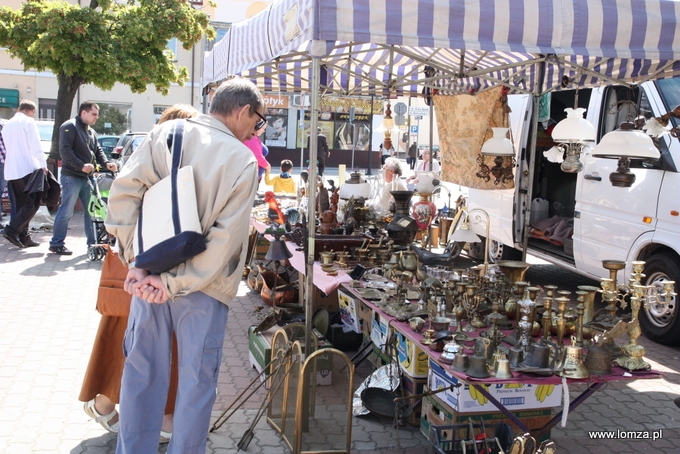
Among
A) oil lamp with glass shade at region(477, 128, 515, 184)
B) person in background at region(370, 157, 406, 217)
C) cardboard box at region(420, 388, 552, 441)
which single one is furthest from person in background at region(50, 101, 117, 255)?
cardboard box at region(420, 388, 552, 441)

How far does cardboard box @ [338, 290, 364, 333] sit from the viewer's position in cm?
454

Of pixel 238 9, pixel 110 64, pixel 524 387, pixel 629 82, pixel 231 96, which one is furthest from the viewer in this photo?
pixel 238 9

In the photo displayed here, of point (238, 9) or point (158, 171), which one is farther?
point (238, 9)

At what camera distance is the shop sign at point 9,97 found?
929 inches

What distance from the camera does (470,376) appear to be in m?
2.85

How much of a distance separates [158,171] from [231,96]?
442 mm

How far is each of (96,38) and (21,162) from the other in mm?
2986

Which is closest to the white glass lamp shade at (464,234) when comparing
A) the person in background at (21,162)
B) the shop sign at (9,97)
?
the person in background at (21,162)

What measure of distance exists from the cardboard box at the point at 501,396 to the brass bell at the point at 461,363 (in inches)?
5.1

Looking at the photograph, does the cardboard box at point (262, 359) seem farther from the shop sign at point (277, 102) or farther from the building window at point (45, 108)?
the building window at point (45, 108)

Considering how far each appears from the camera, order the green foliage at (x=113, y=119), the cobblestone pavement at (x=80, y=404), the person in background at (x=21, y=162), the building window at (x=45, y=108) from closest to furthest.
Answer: the cobblestone pavement at (x=80, y=404)
the person in background at (x=21, y=162)
the building window at (x=45, y=108)
the green foliage at (x=113, y=119)

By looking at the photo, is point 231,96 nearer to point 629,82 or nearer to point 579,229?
point 629,82

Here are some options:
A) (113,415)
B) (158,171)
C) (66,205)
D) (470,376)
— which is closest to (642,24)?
(470,376)

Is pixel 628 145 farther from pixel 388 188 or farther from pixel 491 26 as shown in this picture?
pixel 388 188
